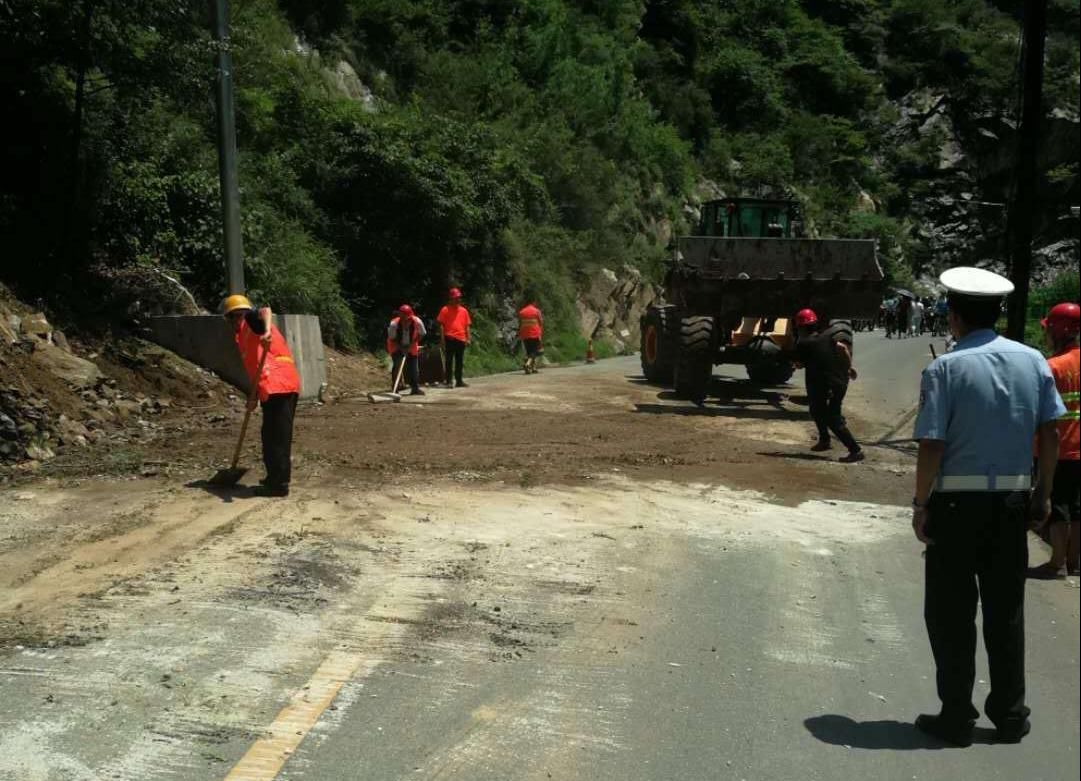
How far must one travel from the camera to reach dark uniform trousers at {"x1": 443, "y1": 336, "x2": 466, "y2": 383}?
1945cm

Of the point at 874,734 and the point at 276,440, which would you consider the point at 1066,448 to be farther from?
the point at 276,440

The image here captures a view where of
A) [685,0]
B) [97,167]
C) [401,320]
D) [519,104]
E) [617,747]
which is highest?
[685,0]

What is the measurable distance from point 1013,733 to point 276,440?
631 cm

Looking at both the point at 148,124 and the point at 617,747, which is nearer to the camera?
the point at 617,747

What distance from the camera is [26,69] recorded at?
619 inches

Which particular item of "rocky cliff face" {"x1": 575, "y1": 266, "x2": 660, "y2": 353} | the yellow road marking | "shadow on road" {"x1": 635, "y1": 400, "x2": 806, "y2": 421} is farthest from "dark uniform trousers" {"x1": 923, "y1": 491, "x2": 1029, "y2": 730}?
"rocky cliff face" {"x1": 575, "y1": 266, "x2": 660, "y2": 353}

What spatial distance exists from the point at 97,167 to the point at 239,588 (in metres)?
11.7

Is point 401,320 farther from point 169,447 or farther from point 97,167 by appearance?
point 169,447

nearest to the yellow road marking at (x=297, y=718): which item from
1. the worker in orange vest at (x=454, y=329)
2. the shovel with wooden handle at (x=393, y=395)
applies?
the shovel with wooden handle at (x=393, y=395)

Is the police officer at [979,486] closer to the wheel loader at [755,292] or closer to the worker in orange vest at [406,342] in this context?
the wheel loader at [755,292]

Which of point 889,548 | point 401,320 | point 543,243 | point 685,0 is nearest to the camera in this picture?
point 889,548

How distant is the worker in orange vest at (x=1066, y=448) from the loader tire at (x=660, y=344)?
11.7m

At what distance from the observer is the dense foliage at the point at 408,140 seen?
15.3m

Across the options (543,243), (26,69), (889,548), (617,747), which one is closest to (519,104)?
(543,243)
